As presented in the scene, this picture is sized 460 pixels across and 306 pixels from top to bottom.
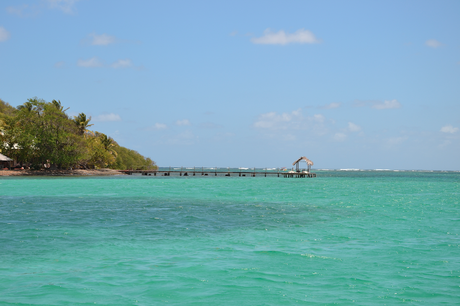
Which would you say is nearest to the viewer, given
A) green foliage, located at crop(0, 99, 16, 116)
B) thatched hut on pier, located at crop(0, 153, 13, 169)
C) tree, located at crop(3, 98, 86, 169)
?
thatched hut on pier, located at crop(0, 153, 13, 169)

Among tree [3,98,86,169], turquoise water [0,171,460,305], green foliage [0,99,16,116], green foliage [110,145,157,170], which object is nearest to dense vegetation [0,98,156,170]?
tree [3,98,86,169]

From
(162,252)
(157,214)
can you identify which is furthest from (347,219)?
(162,252)

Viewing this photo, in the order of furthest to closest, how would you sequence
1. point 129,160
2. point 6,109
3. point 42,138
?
point 129,160 < point 6,109 < point 42,138

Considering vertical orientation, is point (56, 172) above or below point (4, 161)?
below

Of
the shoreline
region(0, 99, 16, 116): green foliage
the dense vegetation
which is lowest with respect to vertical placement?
the shoreline

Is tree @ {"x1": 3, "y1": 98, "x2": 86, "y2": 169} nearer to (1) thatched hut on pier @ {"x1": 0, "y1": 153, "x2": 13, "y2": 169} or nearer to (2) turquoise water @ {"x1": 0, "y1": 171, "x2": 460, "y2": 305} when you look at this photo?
(1) thatched hut on pier @ {"x1": 0, "y1": 153, "x2": 13, "y2": 169}

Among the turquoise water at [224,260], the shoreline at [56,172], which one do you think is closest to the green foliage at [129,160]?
the shoreline at [56,172]

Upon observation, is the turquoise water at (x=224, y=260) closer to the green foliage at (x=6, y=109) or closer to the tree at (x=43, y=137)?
the tree at (x=43, y=137)

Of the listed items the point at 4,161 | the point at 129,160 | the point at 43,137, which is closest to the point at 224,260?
the point at 43,137

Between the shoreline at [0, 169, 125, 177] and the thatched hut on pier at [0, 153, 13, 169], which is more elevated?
the thatched hut on pier at [0, 153, 13, 169]

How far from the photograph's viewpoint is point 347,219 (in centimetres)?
2047

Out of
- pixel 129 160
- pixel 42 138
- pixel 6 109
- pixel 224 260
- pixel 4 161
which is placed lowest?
pixel 224 260

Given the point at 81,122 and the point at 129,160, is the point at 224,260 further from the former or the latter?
the point at 129,160

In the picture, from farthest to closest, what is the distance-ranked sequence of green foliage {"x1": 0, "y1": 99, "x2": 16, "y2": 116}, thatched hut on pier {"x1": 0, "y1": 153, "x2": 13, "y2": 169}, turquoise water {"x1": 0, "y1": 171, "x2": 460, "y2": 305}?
1. green foliage {"x1": 0, "y1": 99, "x2": 16, "y2": 116}
2. thatched hut on pier {"x1": 0, "y1": 153, "x2": 13, "y2": 169}
3. turquoise water {"x1": 0, "y1": 171, "x2": 460, "y2": 305}
